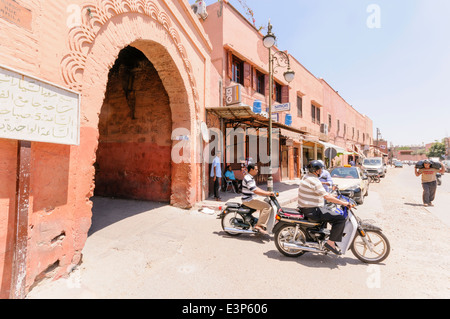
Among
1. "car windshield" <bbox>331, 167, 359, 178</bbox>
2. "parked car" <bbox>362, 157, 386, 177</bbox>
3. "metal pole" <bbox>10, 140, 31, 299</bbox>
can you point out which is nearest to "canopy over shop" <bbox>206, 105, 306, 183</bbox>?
"car windshield" <bbox>331, 167, 359, 178</bbox>

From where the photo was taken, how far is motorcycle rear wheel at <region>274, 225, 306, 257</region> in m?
3.89

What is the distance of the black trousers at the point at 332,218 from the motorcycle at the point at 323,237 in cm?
10

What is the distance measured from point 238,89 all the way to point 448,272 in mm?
9012

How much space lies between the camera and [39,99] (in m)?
2.72

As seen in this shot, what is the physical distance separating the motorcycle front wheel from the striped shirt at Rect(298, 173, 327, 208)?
892mm

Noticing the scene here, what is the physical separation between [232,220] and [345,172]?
717 centimetres

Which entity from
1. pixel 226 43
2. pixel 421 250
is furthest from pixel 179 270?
pixel 226 43

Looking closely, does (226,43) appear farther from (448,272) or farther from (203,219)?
(448,272)

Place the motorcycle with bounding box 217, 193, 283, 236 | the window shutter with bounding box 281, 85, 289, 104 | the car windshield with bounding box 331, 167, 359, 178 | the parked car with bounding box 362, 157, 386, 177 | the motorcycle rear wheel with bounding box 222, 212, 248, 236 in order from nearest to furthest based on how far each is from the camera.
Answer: the motorcycle with bounding box 217, 193, 283, 236, the motorcycle rear wheel with bounding box 222, 212, 248, 236, the car windshield with bounding box 331, 167, 359, 178, the window shutter with bounding box 281, 85, 289, 104, the parked car with bounding box 362, 157, 386, 177

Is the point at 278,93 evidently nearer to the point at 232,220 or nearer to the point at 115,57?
the point at 232,220

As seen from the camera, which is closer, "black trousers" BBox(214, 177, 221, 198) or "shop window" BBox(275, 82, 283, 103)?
"black trousers" BBox(214, 177, 221, 198)

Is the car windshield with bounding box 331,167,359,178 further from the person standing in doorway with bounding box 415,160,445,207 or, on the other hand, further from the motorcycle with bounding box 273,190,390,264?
the motorcycle with bounding box 273,190,390,264

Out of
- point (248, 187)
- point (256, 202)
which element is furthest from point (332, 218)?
point (248, 187)
